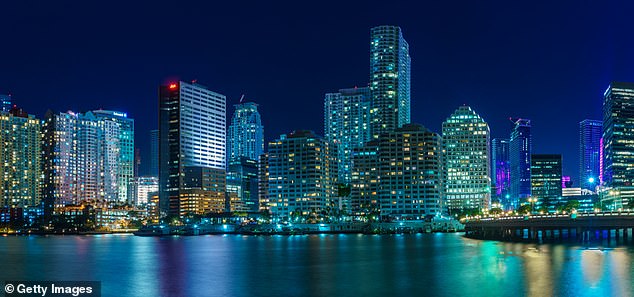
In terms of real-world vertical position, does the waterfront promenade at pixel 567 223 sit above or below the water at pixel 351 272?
above

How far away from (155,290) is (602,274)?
2084 inches

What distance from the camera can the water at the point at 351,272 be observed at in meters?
78.9

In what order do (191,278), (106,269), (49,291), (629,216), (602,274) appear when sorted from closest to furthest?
(49,291)
(602,274)
(191,278)
(106,269)
(629,216)

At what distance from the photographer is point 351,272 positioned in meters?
97.6

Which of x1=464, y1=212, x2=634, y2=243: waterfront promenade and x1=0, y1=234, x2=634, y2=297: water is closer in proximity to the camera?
x1=0, y1=234, x2=634, y2=297: water

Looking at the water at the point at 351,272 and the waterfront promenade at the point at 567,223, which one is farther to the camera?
the waterfront promenade at the point at 567,223

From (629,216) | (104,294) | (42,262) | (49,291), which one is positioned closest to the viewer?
(49,291)

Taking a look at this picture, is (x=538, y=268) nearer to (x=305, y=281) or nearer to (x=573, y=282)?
(x=573, y=282)

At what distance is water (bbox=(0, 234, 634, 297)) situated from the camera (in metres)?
78.9

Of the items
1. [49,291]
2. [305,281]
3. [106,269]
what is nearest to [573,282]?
[305,281]

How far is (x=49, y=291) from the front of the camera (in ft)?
243

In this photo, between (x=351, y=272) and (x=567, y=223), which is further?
(x=567, y=223)

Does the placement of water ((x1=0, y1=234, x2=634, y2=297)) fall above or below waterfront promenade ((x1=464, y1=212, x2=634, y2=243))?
below

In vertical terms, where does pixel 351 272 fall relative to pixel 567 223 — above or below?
below
